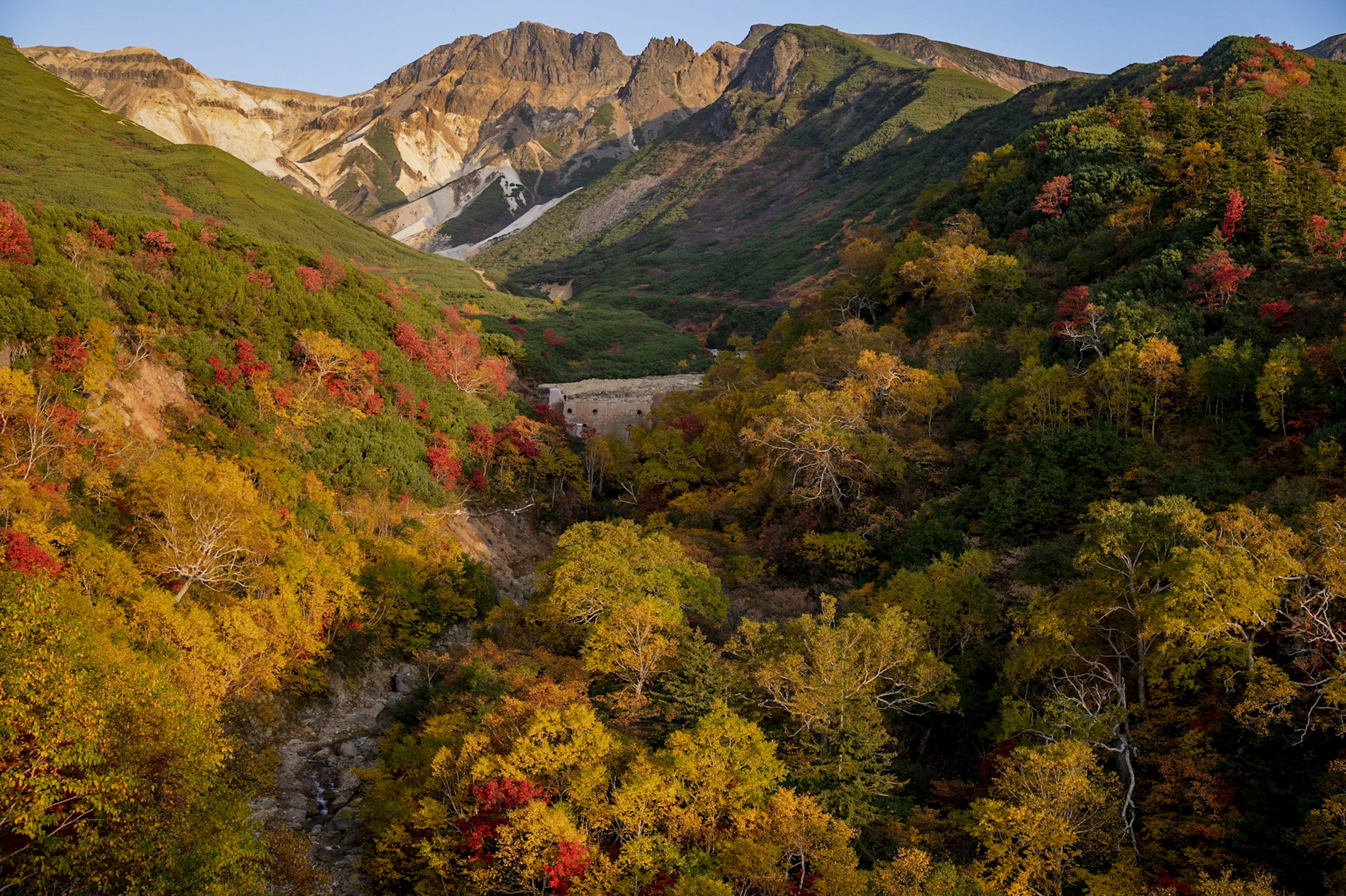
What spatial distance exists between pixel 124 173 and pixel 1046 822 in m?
64.4

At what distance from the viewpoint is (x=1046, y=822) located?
14094 mm

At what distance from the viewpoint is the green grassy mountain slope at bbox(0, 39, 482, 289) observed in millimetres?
49094

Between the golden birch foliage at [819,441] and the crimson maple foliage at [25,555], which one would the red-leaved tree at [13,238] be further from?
the golden birch foliage at [819,441]

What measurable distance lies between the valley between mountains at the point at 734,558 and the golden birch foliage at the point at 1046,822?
0.30ft

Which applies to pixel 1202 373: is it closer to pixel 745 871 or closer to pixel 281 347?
pixel 745 871

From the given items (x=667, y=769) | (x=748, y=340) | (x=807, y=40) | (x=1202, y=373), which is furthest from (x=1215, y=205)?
(x=807, y=40)

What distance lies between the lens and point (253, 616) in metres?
20.4

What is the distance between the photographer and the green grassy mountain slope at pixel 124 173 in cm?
4909

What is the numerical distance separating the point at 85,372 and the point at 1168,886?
27.9m

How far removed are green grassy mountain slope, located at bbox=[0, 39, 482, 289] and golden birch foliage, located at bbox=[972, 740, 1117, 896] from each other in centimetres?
4949

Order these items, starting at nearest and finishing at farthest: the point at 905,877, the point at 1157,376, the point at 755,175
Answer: the point at 905,877 → the point at 1157,376 → the point at 755,175

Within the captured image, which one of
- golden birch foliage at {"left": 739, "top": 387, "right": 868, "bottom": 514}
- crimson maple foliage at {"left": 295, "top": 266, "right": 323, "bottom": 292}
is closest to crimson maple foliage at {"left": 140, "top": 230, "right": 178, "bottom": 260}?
crimson maple foliage at {"left": 295, "top": 266, "right": 323, "bottom": 292}

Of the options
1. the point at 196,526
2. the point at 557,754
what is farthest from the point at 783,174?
the point at 557,754

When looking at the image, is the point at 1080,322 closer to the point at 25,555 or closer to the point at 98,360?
the point at 25,555
